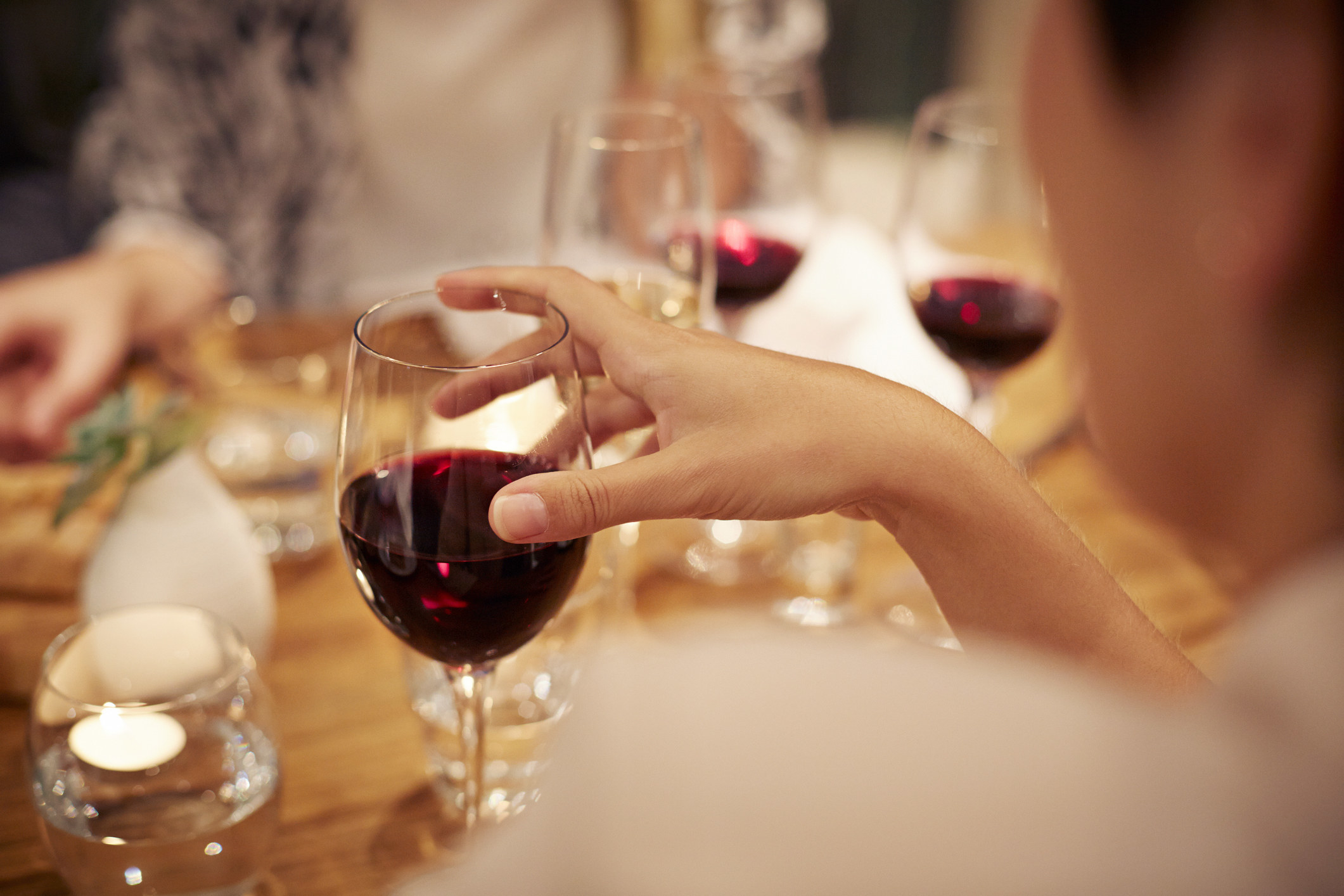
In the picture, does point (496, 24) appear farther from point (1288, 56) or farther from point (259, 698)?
point (1288, 56)

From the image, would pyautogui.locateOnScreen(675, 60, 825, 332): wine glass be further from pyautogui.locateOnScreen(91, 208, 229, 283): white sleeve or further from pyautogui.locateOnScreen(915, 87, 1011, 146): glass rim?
pyautogui.locateOnScreen(91, 208, 229, 283): white sleeve

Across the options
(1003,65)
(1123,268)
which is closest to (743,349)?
(1123,268)

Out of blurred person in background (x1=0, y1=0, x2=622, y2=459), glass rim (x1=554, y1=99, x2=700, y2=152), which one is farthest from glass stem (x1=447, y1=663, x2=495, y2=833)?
blurred person in background (x1=0, y1=0, x2=622, y2=459)

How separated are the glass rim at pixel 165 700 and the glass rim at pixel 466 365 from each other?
7.4 inches

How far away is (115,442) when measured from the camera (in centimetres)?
71

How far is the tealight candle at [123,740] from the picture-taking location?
550mm

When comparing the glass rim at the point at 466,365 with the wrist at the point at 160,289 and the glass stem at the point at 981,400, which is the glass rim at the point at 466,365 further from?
the wrist at the point at 160,289

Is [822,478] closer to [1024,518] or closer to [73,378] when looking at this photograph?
[1024,518]

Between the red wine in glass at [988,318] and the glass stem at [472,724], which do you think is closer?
the glass stem at [472,724]

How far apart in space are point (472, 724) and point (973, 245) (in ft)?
1.79

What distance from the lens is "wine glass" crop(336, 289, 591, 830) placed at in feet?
1.66

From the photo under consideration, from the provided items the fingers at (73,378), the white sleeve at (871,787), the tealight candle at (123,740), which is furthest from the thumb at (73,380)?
the white sleeve at (871,787)

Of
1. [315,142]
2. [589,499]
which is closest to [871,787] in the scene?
[589,499]

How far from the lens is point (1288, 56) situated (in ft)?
1.09
